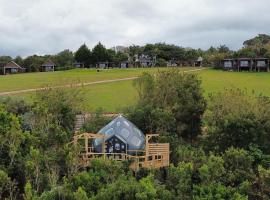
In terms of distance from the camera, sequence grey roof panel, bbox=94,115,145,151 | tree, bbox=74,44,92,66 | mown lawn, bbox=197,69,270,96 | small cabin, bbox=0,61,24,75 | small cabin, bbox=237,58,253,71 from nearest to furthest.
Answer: grey roof panel, bbox=94,115,145,151, mown lawn, bbox=197,69,270,96, small cabin, bbox=237,58,253,71, small cabin, bbox=0,61,24,75, tree, bbox=74,44,92,66

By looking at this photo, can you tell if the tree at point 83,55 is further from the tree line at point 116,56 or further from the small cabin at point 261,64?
the small cabin at point 261,64

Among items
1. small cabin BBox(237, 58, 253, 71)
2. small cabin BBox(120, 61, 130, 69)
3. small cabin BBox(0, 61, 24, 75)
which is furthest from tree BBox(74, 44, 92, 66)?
small cabin BBox(237, 58, 253, 71)

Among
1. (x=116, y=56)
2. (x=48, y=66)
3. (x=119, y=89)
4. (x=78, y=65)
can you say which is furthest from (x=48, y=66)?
(x=119, y=89)

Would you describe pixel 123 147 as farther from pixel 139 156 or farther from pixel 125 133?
pixel 139 156

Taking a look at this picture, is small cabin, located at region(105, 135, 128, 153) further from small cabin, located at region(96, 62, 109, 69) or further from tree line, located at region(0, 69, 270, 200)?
small cabin, located at region(96, 62, 109, 69)

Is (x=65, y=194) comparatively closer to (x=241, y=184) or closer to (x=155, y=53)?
(x=241, y=184)

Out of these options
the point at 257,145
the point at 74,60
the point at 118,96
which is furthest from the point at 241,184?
the point at 74,60

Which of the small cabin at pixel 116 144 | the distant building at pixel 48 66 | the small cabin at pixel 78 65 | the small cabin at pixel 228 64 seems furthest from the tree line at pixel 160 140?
the small cabin at pixel 78 65
